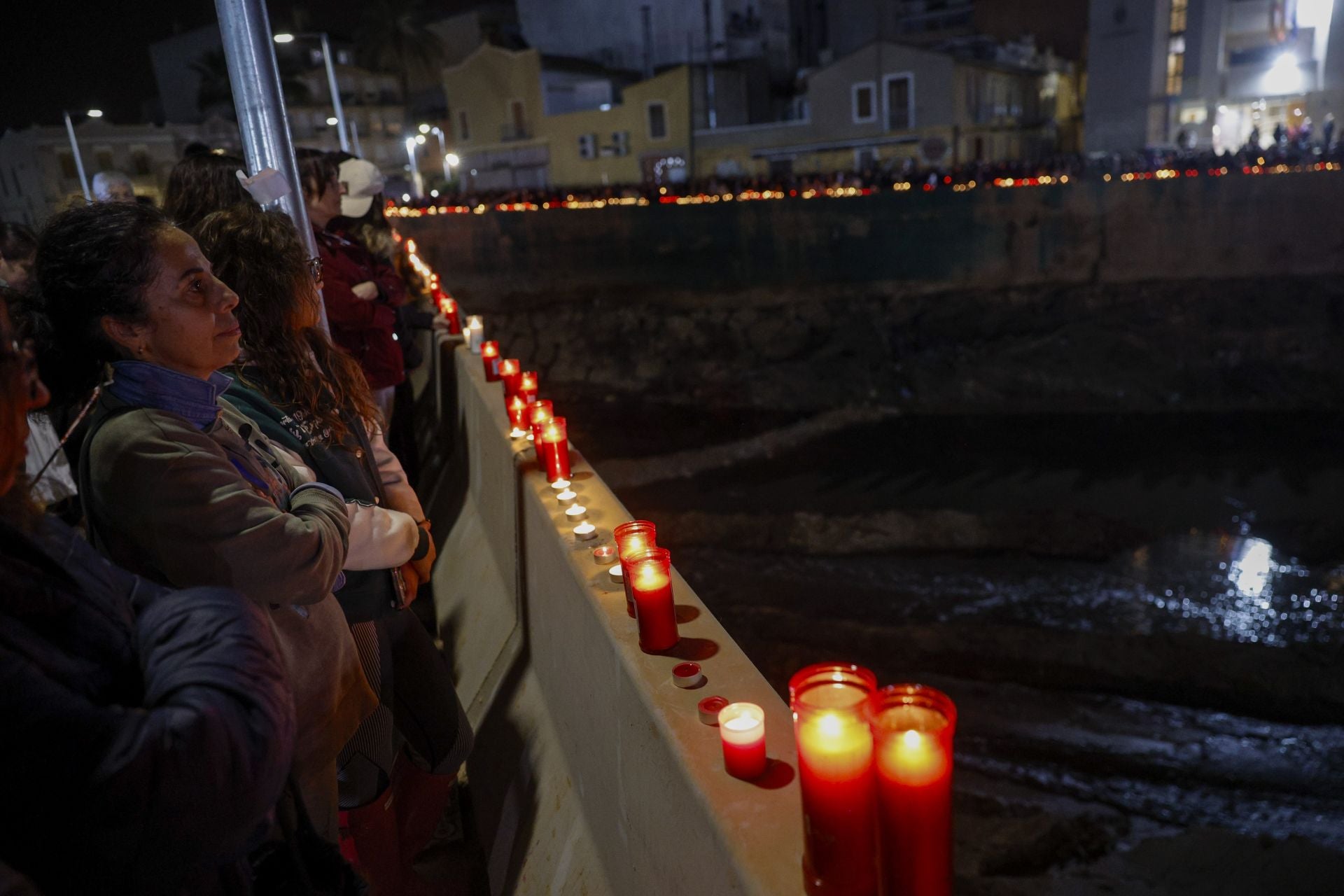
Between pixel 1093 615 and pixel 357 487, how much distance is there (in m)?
7.80

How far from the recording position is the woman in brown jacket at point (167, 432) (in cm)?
163

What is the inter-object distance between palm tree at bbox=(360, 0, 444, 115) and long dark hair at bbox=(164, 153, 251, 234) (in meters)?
43.7

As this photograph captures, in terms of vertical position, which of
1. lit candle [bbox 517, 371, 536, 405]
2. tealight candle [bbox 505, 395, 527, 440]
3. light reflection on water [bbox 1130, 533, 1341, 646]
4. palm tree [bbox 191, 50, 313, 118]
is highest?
palm tree [bbox 191, 50, 313, 118]

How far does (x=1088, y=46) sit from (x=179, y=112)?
138ft

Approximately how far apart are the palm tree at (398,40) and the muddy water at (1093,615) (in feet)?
115

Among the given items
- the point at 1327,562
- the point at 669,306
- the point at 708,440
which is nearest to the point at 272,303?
the point at 1327,562

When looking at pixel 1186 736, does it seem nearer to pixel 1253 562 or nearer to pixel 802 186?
pixel 1253 562

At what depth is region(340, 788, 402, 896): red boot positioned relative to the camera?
8.43 ft

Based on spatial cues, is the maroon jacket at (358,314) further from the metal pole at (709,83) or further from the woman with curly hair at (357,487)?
the metal pole at (709,83)

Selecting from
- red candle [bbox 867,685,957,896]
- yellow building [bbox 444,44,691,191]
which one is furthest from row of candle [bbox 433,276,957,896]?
yellow building [bbox 444,44,691,191]

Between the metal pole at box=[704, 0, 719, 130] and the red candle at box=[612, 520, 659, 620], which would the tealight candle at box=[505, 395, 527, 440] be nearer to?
the red candle at box=[612, 520, 659, 620]

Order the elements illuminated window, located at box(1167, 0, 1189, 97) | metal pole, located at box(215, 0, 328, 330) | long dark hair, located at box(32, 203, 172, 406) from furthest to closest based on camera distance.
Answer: illuminated window, located at box(1167, 0, 1189, 97), metal pole, located at box(215, 0, 328, 330), long dark hair, located at box(32, 203, 172, 406)

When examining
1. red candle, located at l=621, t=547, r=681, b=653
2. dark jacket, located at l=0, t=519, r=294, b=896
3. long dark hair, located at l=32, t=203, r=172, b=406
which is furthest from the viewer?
red candle, located at l=621, t=547, r=681, b=653

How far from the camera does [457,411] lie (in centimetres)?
568
